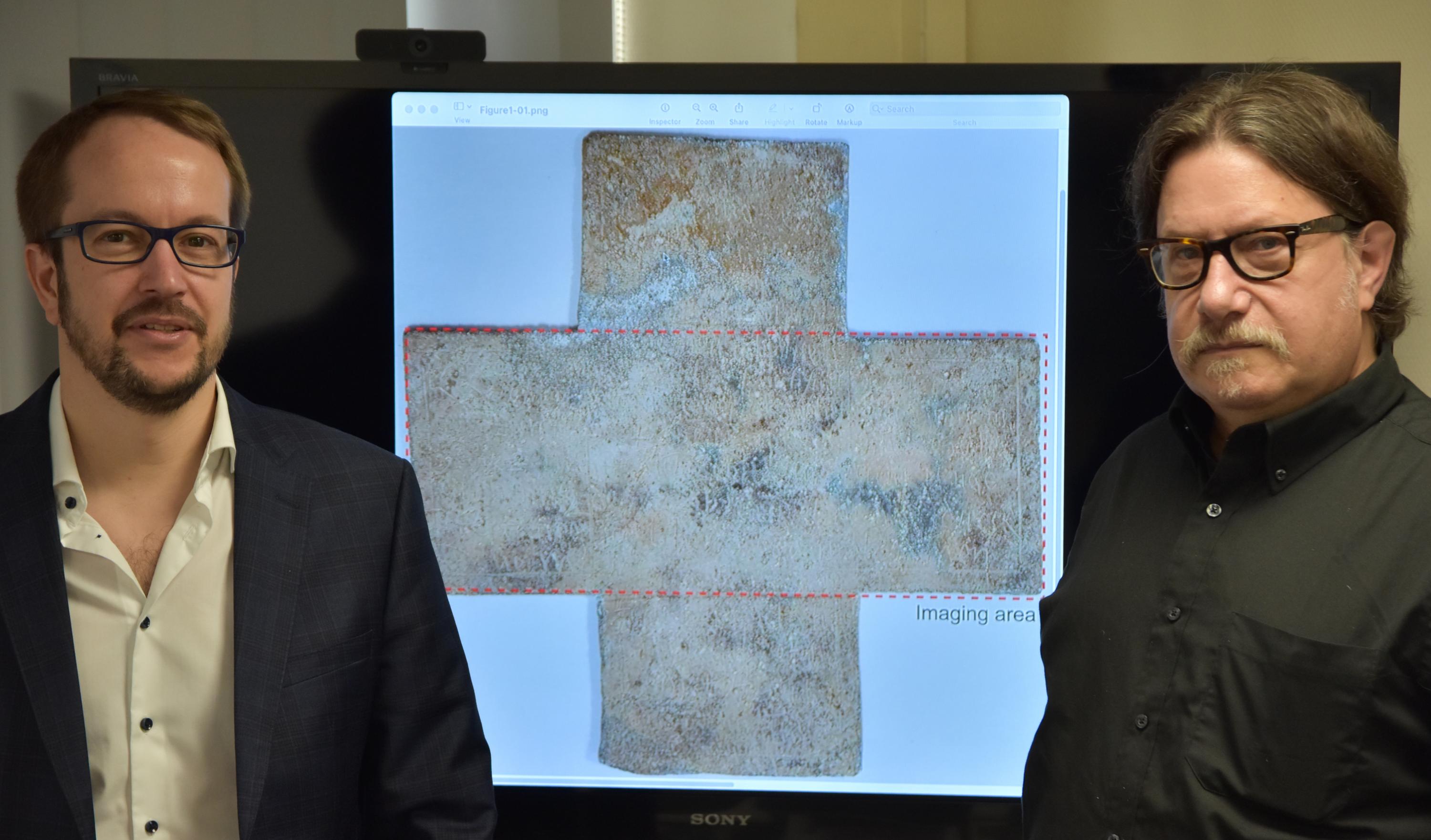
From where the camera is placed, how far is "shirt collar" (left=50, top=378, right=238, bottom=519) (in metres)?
1.32

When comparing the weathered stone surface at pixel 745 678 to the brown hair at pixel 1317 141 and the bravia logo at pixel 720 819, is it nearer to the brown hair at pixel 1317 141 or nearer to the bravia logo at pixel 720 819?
the bravia logo at pixel 720 819

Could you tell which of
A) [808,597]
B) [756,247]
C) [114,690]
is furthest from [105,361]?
[808,597]

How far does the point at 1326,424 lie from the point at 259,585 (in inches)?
51.0

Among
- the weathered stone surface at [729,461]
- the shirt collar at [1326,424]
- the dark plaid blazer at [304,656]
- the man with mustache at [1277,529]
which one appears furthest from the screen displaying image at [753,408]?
the shirt collar at [1326,424]

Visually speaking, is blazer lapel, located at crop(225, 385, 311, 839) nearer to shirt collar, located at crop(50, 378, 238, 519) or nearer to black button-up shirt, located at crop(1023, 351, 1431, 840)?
shirt collar, located at crop(50, 378, 238, 519)

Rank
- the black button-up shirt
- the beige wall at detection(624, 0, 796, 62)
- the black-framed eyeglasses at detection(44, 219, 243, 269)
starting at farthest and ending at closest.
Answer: the beige wall at detection(624, 0, 796, 62), the black-framed eyeglasses at detection(44, 219, 243, 269), the black button-up shirt

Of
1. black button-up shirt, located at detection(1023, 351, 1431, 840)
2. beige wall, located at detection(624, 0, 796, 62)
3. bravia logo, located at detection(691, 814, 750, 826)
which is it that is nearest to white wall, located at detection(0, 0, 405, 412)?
beige wall, located at detection(624, 0, 796, 62)

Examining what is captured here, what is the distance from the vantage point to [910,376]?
1.79m

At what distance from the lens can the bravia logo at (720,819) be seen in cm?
179

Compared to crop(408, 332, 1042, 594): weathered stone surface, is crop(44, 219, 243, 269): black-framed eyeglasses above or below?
above

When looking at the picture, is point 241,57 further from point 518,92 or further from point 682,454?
point 682,454

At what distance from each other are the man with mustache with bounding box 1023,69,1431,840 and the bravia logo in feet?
2.06

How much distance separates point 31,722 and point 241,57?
4.88 ft

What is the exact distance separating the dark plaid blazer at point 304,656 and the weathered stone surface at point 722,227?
56 cm
